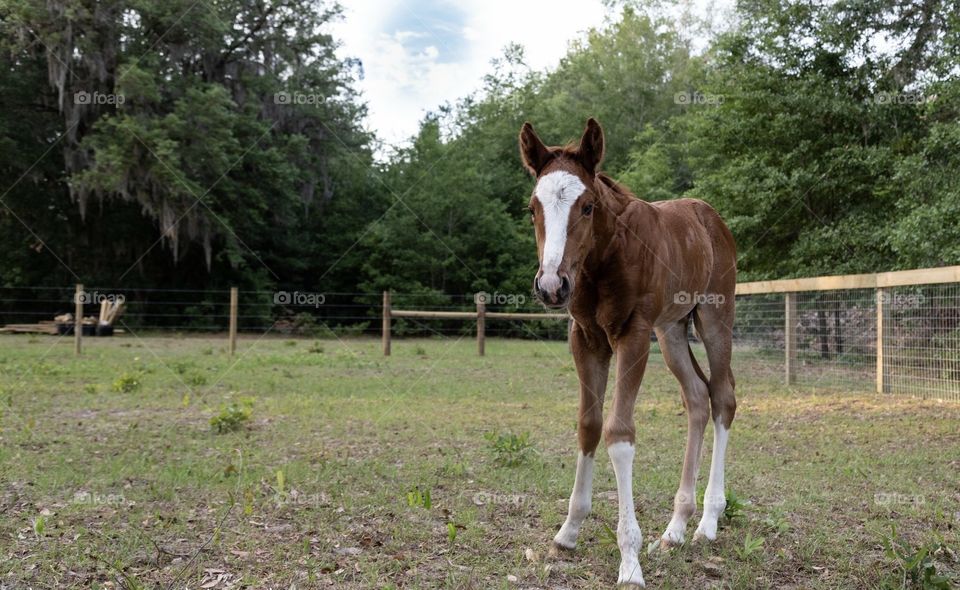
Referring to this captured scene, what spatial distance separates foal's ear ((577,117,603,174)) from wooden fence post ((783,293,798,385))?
851 centimetres

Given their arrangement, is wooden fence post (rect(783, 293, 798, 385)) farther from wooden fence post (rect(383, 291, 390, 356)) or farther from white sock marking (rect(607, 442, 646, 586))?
white sock marking (rect(607, 442, 646, 586))

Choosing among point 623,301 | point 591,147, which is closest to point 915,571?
point 623,301

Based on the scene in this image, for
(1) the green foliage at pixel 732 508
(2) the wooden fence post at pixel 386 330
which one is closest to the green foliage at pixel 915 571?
(1) the green foliage at pixel 732 508

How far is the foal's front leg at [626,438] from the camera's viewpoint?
3.07 m

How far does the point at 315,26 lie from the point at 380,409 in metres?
20.4

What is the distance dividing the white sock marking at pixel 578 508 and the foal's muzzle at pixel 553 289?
3.53 ft

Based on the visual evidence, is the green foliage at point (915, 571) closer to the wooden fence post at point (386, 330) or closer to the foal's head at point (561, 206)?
the foal's head at point (561, 206)

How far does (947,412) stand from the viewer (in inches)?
295

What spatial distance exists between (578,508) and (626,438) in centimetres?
55

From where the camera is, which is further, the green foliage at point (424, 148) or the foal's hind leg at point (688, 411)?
the green foliage at point (424, 148)

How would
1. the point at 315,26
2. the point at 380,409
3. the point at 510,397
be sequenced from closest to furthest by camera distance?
the point at 380,409 < the point at 510,397 < the point at 315,26

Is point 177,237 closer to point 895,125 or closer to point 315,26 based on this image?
point 315,26

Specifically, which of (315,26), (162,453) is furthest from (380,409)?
(315,26)

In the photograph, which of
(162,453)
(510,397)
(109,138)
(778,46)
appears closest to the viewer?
(162,453)
